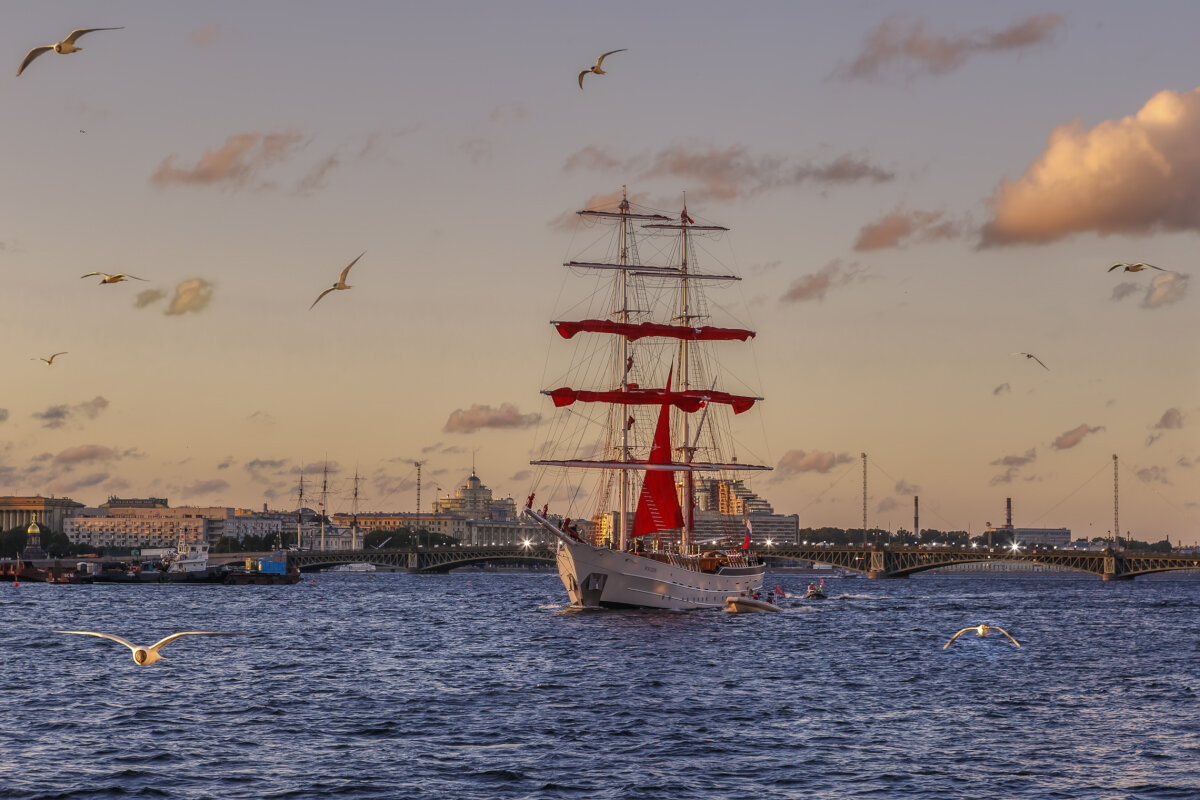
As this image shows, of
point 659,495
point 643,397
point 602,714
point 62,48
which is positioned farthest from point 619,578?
point 62,48

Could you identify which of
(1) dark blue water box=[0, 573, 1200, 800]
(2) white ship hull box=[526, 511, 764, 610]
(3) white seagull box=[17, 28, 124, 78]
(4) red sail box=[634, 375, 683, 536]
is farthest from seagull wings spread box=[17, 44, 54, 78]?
(4) red sail box=[634, 375, 683, 536]

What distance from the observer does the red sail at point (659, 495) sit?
111 meters

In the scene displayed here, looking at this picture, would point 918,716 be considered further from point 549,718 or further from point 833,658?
point 833,658

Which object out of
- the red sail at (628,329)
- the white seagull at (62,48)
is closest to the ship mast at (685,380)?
the red sail at (628,329)

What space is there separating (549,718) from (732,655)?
27.4 meters

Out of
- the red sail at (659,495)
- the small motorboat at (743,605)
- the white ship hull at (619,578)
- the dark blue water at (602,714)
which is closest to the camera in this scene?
the dark blue water at (602,714)

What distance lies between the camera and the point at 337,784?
3662cm

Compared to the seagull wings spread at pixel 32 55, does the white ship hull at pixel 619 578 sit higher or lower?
lower

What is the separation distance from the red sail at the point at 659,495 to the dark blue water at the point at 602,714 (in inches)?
610

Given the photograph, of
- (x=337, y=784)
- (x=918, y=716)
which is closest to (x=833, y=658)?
(x=918, y=716)

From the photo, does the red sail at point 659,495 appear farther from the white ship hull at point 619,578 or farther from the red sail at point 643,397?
the white ship hull at point 619,578

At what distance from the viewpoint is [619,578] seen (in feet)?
343

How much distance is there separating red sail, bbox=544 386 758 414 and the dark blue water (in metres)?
22.3

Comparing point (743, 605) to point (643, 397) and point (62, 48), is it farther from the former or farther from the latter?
point (62, 48)
